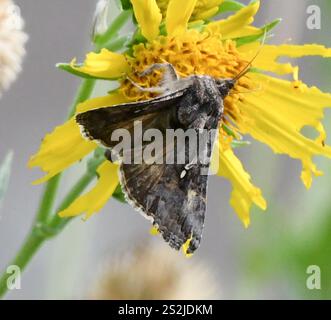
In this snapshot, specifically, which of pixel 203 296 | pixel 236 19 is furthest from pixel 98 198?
pixel 203 296

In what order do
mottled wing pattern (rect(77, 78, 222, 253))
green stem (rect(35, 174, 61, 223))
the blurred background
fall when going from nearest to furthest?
mottled wing pattern (rect(77, 78, 222, 253))
green stem (rect(35, 174, 61, 223))
the blurred background

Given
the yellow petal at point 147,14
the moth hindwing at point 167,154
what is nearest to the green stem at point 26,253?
the moth hindwing at point 167,154

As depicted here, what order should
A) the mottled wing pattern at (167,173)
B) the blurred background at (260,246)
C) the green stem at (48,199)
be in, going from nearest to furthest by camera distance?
the mottled wing pattern at (167,173) → the green stem at (48,199) → the blurred background at (260,246)

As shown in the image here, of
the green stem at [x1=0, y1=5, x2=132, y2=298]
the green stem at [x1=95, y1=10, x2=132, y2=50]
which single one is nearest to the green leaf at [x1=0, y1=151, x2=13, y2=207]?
the green stem at [x1=0, y1=5, x2=132, y2=298]

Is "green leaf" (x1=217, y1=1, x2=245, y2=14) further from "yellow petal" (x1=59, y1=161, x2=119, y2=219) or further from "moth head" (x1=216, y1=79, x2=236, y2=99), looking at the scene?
"yellow petal" (x1=59, y1=161, x2=119, y2=219)

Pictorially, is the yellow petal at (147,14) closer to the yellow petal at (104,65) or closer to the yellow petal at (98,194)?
the yellow petal at (104,65)

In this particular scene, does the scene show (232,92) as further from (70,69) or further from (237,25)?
(70,69)
